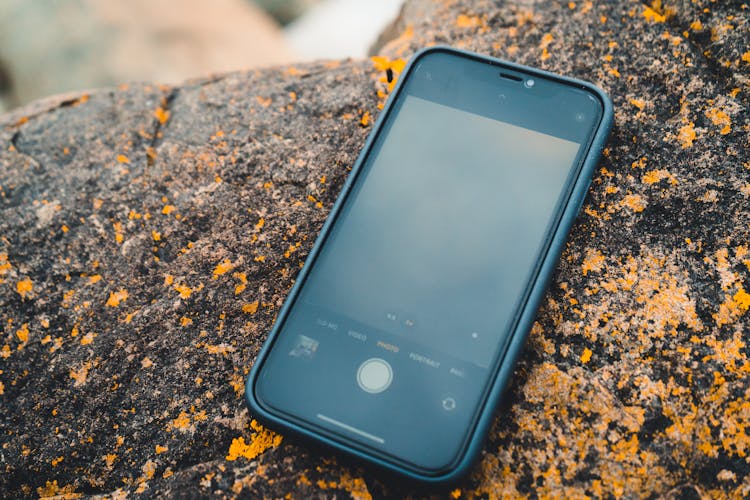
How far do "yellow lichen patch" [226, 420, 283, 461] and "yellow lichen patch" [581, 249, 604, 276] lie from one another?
58cm

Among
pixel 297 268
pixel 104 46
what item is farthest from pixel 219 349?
pixel 104 46

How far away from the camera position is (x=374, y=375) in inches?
36.2

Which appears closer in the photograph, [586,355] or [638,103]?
[586,355]

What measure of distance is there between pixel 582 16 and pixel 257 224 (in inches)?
31.7

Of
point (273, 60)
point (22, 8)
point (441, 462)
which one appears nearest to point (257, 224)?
point (441, 462)

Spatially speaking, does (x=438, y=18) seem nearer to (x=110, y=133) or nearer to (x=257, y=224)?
(x=257, y=224)

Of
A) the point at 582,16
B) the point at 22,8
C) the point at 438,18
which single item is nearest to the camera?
the point at 582,16

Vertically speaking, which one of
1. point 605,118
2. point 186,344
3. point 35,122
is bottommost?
point 186,344

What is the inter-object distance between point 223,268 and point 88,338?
0.88ft

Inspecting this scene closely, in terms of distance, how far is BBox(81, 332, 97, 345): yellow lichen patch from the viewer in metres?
1.04

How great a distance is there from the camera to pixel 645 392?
0.90 m

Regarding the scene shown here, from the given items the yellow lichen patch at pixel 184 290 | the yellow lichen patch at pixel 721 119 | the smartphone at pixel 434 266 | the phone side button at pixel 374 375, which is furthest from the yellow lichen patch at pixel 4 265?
the yellow lichen patch at pixel 721 119

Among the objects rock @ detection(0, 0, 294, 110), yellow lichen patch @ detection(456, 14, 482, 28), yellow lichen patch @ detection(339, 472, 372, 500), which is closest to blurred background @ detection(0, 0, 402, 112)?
rock @ detection(0, 0, 294, 110)

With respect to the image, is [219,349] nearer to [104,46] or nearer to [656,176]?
[656,176]
